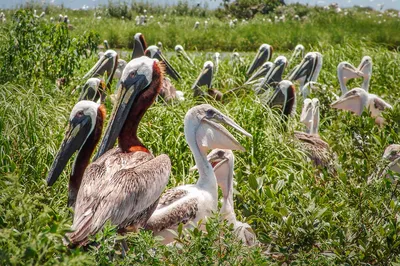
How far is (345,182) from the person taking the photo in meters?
4.21

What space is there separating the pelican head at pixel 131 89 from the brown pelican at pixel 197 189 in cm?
47

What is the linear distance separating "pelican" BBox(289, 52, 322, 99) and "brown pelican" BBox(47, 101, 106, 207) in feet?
19.3

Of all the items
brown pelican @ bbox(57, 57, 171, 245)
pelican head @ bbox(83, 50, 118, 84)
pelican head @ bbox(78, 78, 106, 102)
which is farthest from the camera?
pelican head @ bbox(83, 50, 118, 84)

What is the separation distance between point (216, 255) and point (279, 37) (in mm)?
14859

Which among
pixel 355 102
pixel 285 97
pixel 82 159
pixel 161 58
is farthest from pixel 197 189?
pixel 161 58

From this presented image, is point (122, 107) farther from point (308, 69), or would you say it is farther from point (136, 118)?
point (308, 69)

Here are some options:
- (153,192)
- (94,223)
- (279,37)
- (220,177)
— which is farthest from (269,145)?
(279,37)

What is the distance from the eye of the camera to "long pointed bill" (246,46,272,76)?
451 inches

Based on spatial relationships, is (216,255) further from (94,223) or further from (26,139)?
(26,139)

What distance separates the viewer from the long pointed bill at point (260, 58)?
11.5 meters

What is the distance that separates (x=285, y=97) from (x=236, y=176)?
9.24ft

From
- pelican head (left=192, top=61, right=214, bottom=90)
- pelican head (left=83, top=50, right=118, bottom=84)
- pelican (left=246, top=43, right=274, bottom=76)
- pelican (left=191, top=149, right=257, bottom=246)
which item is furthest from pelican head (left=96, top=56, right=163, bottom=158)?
pelican (left=246, top=43, right=274, bottom=76)

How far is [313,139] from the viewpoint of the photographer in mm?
6711

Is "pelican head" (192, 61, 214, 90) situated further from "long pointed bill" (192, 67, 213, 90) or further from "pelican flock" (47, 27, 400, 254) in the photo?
→ "pelican flock" (47, 27, 400, 254)
